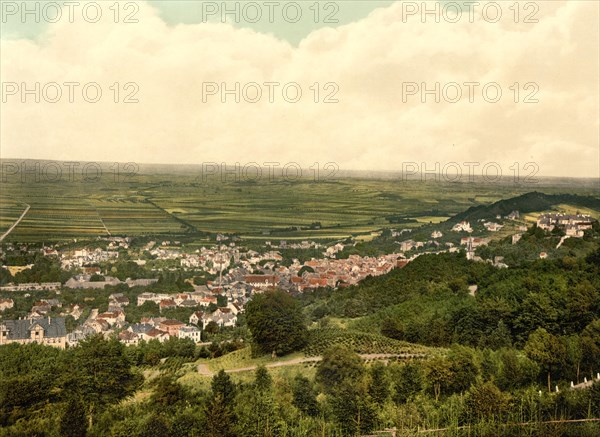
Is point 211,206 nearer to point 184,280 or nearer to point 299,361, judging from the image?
point 184,280

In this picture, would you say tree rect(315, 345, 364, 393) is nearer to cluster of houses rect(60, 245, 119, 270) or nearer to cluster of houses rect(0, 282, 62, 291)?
cluster of houses rect(0, 282, 62, 291)

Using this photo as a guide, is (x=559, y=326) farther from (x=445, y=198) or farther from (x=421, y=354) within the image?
(x=445, y=198)

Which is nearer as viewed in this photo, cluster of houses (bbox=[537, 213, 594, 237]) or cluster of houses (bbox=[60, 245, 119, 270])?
cluster of houses (bbox=[60, 245, 119, 270])

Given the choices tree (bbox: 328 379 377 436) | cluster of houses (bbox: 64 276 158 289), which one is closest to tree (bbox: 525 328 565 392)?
tree (bbox: 328 379 377 436)

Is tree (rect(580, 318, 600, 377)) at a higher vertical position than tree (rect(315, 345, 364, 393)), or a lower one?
higher

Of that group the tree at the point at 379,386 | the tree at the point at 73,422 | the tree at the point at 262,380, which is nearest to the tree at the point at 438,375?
the tree at the point at 379,386

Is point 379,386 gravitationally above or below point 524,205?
below

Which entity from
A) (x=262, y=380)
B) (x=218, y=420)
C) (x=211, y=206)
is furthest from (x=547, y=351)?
(x=211, y=206)
